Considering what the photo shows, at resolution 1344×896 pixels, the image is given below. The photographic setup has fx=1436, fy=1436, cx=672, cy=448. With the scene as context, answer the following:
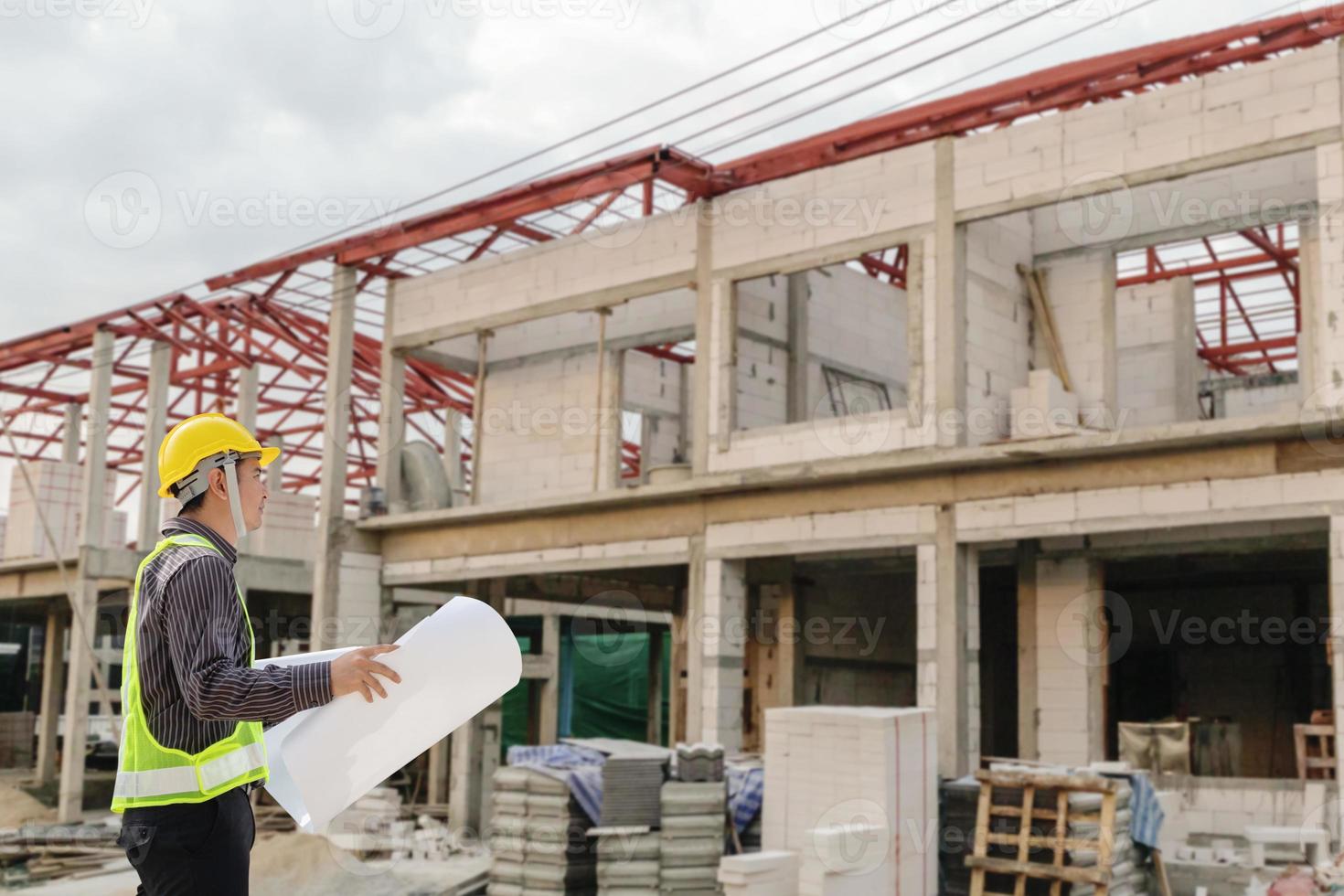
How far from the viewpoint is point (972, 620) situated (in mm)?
16219

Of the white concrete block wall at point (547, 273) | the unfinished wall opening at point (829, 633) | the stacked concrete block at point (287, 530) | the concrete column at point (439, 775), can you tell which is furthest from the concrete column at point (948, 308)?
the stacked concrete block at point (287, 530)

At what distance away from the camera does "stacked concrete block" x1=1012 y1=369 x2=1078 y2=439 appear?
55.3 feet

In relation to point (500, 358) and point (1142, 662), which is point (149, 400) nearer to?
point (500, 358)

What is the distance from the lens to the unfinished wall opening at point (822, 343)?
1950 centimetres

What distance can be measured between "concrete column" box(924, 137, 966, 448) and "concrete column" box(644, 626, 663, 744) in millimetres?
15845

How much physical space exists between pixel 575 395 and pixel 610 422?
1096mm

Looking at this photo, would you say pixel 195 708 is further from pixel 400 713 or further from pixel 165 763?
pixel 400 713

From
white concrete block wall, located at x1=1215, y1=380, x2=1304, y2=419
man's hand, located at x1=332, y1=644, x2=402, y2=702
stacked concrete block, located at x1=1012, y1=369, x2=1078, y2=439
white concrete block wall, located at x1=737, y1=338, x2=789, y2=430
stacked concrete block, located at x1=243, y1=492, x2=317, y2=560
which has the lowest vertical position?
man's hand, located at x1=332, y1=644, x2=402, y2=702

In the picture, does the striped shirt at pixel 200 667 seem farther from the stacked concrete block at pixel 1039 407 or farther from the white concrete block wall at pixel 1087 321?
the white concrete block wall at pixel 1087 321

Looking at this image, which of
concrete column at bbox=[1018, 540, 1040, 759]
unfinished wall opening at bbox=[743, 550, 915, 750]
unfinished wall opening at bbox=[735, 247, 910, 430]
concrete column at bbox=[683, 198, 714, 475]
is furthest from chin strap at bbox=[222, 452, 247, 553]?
unfinished wall opening at bbox=[743, 550, 915, 750]

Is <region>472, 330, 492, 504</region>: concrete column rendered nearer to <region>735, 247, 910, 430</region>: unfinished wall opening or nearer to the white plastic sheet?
<region>735, 247, 910, 430</region>: unfinished wall opening

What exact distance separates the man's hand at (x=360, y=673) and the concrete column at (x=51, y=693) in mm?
27866

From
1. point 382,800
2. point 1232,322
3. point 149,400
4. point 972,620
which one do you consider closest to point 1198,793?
point 972,620

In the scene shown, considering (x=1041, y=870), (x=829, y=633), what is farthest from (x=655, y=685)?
(x=1041, y=870)
